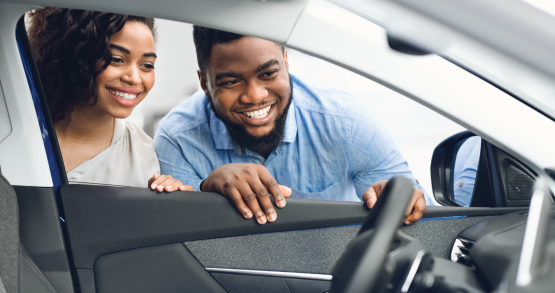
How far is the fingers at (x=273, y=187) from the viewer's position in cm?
117

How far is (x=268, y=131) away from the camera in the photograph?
6.30ft

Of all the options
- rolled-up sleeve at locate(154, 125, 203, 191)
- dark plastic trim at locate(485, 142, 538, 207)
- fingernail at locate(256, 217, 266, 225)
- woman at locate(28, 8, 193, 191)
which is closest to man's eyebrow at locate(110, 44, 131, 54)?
woman at locate(28, 8, 193, 191)

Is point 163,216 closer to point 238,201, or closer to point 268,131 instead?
point 238,201

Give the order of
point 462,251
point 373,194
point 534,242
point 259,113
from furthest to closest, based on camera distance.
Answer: point 259,113
point 373,194
point 462,251
point 534,242

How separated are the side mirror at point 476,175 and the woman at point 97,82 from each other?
981mm

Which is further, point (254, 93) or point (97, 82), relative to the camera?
point (254, 93)

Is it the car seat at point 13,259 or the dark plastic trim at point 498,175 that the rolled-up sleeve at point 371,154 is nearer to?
the dark plastic trim at point 498,175

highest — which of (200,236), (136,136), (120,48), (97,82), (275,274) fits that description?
(120,48)

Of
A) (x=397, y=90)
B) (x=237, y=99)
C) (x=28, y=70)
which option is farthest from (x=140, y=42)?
(x=397, y=90)

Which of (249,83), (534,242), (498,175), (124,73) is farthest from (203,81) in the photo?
(534,242)

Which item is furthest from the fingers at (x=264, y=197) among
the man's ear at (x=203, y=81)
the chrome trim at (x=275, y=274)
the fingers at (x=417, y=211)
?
the man's ear at (x=203, y=81)

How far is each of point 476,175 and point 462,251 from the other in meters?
0.25

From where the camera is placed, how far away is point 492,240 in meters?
0.96

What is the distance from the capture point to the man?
68.7 inches
